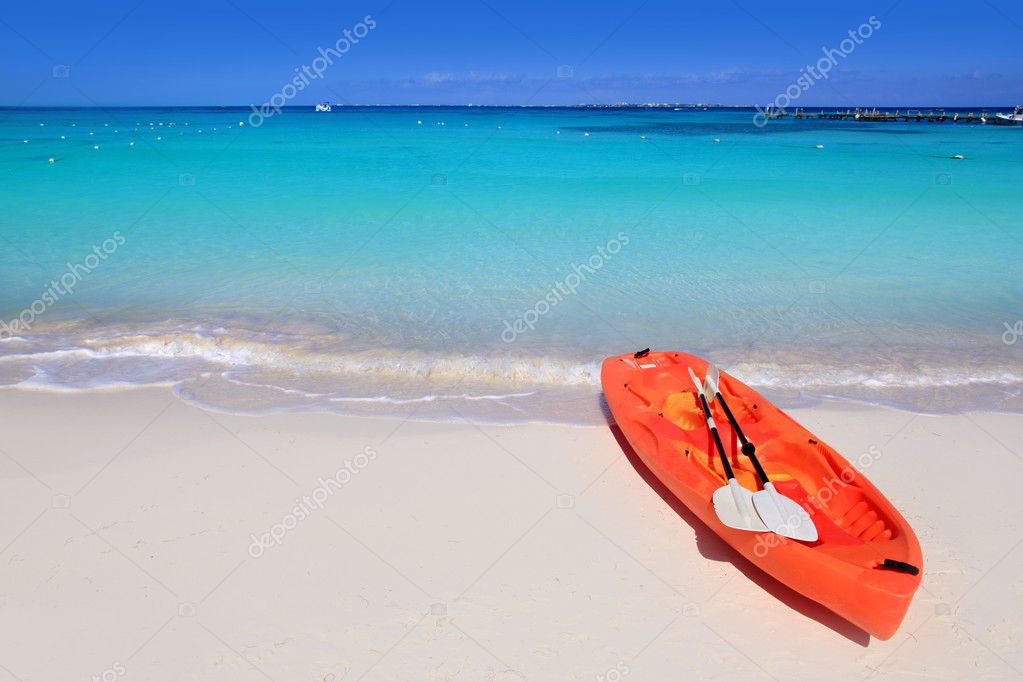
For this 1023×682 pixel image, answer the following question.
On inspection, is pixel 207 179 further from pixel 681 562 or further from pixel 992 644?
pixel 992 644

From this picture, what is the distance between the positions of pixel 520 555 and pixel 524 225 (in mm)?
11463

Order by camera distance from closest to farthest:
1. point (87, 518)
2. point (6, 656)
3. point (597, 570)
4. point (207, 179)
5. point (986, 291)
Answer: point (6, 656), point (597, 570), point (87, 518), point (986, 291), point (207, 179)

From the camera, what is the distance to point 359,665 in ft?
11.8

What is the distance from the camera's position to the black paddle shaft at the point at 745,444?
446cm

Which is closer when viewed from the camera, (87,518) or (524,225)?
(87,518)

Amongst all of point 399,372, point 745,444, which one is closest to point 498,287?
point 399,372

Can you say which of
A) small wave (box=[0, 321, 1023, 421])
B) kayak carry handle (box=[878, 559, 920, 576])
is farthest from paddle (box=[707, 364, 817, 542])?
small wave (box=[0, 321, 1023, 421])

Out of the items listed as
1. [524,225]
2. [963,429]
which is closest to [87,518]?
[963,429]

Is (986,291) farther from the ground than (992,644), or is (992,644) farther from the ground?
(992,644)

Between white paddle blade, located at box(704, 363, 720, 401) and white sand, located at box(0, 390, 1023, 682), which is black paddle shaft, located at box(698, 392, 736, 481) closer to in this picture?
white paddle blade, located at box(704, 363, 720, 401)

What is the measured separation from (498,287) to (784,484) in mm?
6495

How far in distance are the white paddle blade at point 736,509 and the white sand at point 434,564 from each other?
0.48 m

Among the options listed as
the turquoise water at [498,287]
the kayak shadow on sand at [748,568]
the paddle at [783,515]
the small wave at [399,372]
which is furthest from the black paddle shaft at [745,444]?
the small wave at [399,372]

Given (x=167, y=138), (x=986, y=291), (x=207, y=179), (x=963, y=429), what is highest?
(x=963, y=429)
